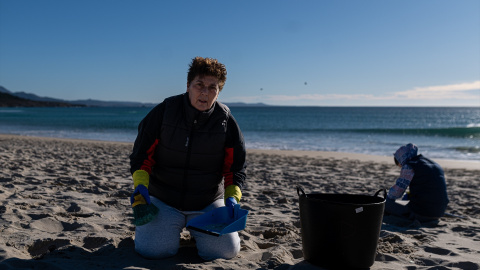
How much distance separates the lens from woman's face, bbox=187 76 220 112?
270cm

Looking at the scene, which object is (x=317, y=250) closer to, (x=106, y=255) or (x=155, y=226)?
(x=155, y=226)

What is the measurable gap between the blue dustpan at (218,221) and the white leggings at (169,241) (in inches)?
2.8

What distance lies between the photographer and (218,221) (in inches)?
111

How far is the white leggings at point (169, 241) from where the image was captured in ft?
8.64

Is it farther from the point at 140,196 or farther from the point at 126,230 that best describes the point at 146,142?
the point at 126,230

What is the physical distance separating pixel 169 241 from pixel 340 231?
46.4 inches

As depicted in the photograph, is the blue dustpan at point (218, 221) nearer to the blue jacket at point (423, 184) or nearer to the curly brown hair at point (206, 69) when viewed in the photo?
the curly brown hair at point (206, 69)

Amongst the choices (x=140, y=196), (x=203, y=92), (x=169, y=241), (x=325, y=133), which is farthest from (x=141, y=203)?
(x=325, y=133)

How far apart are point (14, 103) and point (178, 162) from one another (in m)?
133

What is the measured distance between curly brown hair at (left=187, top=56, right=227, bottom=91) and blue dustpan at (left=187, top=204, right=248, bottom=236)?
93cm

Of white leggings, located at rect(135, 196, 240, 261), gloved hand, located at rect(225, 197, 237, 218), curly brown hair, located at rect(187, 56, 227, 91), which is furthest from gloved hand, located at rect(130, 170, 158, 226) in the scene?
curly brown hair, located at rect(187, 56, 227, 91)

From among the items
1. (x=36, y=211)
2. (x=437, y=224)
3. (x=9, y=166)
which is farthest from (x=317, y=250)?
(x=9, y=166)

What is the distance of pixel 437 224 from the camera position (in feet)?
13.0

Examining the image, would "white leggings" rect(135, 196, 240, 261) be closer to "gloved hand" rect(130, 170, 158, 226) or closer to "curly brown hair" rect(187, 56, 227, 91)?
"gloved hand" rect(130, 170, 158, 226)
